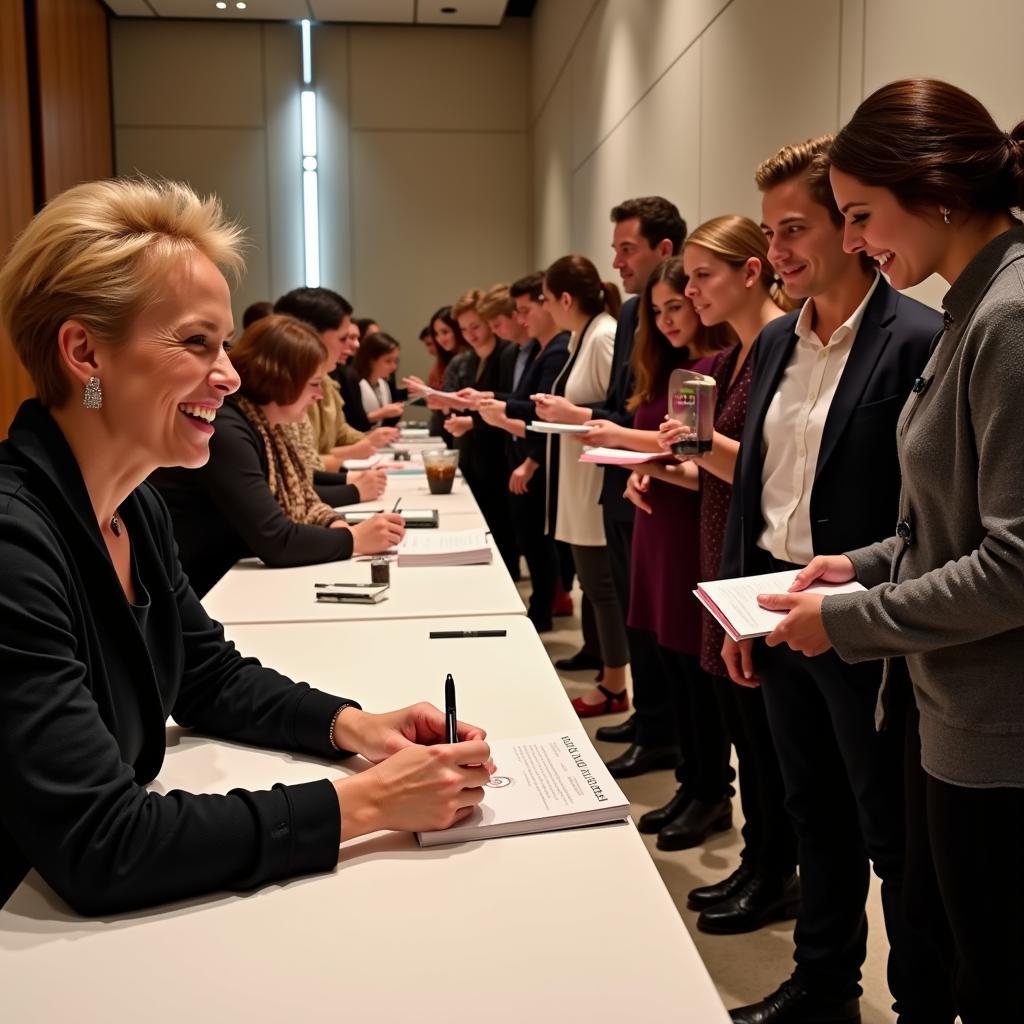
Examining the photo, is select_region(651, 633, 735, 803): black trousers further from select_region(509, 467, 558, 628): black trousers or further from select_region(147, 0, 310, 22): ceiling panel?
select_region(147, 0, 310, 22): ceiling panel

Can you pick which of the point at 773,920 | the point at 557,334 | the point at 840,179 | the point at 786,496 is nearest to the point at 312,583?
the point at 786,496

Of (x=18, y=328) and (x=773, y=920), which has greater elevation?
(x=18, y=328)

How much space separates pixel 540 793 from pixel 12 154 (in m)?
6.63

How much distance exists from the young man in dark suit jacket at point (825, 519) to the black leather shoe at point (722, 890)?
1.46ft

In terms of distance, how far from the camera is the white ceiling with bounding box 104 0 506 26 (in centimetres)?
848

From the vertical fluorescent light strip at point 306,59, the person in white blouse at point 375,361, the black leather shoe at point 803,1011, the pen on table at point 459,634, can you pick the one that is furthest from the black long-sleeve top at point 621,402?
the vertical fluorescent light strip at point 306,59

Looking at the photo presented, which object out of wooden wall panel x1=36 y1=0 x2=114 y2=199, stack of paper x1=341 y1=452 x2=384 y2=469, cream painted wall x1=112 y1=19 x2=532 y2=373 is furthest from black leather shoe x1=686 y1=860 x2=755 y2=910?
cream painted wall x1=112 y1=19 x2=532 y2=373

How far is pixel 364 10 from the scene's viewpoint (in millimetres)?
8688

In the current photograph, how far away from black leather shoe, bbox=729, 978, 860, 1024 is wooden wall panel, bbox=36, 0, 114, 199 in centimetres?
697

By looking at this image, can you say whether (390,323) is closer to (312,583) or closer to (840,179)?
(312,583)

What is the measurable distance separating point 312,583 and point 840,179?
1551 mm

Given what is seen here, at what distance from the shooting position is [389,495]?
411 centimetres

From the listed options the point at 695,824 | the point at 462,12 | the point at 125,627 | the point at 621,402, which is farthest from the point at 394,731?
the point at 462,12

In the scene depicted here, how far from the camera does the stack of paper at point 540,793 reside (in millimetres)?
1165
